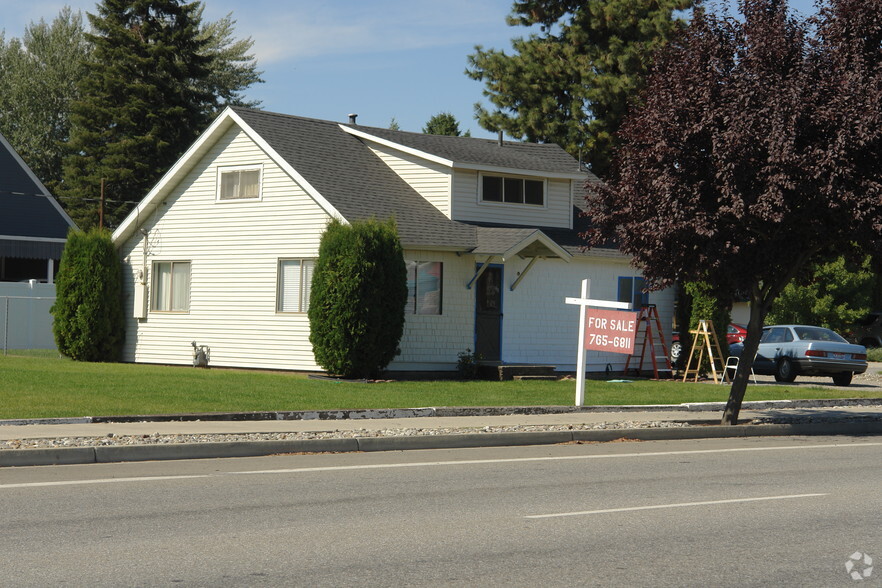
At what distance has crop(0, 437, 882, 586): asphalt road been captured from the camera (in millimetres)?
7363

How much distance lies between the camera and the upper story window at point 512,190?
28188 millimetres

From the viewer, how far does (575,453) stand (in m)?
15.0

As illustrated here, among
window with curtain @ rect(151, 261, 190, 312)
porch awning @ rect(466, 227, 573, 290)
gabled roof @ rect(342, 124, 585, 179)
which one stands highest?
gabled roof @ rect(342, 124, 585, 179)

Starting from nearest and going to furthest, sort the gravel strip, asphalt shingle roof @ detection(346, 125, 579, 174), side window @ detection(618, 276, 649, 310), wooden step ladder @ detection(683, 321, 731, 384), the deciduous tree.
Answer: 1. the gravel strip
2. wooden step ladder @ detection(683, 321, 731, 384)
3. asphalt shingle roof @ detection(346, 125, 579, 174)
4. side window @ detection(618, 276, 649, 310)
5. the deciduous tree

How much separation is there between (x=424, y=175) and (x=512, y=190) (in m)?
2.27

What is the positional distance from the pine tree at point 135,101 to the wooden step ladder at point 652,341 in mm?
32549

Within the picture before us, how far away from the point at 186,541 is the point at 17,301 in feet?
99.3

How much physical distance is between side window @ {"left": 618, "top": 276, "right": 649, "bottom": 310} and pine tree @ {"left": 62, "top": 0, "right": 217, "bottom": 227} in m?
32.2

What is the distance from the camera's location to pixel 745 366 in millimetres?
18484

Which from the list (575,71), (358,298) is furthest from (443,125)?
(358,298)

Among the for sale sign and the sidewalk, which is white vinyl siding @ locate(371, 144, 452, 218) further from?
the sidewalk

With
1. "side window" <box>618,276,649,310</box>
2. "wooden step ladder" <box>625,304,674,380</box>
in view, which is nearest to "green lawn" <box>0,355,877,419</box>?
"wooden step ladder" <box>625,304,674,380</box>

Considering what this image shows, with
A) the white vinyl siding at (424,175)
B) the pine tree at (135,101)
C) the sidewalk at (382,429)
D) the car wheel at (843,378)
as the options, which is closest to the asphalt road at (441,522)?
the sidewalk at (382,429)

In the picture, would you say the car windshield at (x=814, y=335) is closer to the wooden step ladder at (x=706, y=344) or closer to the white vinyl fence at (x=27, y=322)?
the wooden step ladder at (x=706, y=344)
